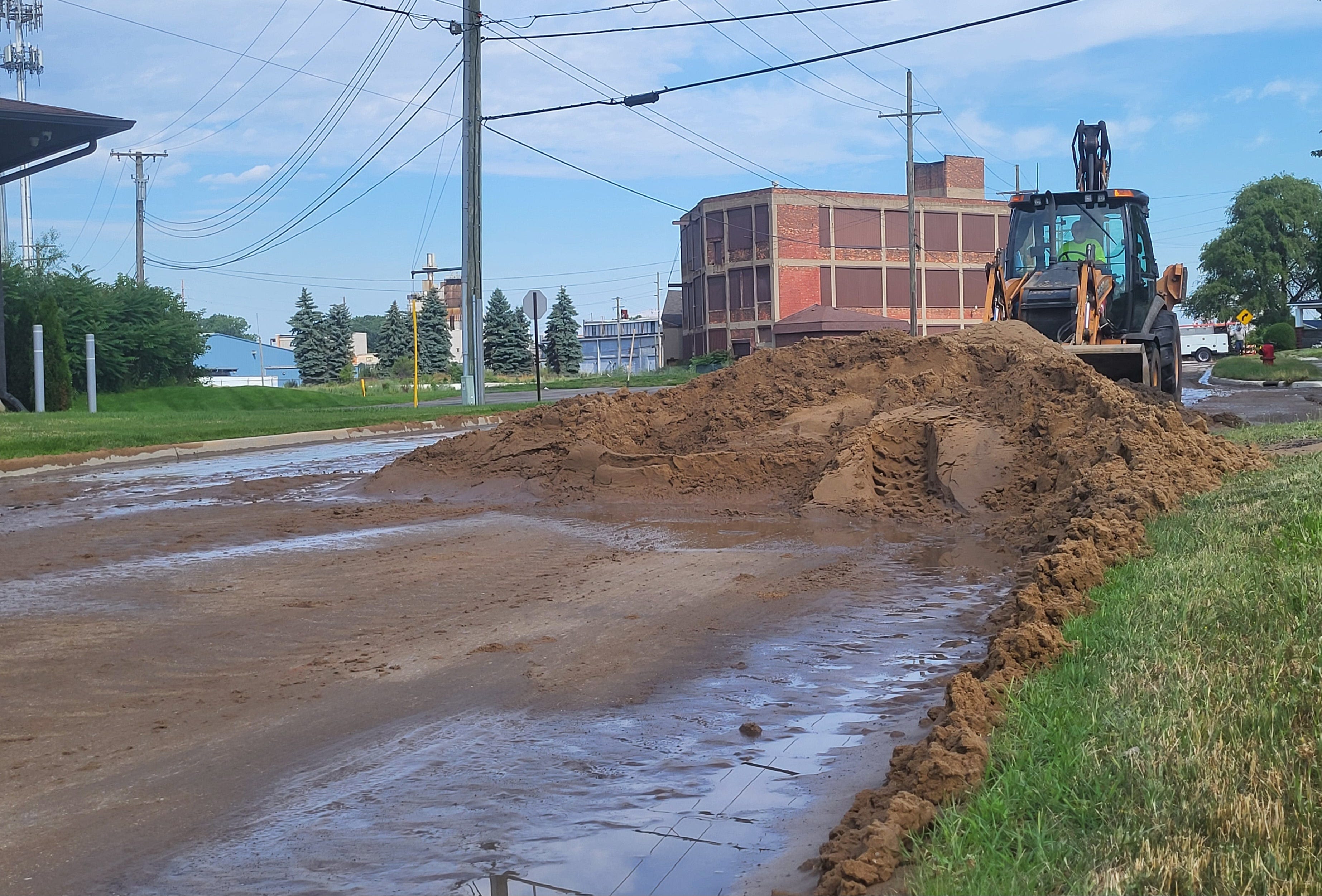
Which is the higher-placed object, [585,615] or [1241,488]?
[1241,488]

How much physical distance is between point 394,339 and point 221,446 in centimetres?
7101

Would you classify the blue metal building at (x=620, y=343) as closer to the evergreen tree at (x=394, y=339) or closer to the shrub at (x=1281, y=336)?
the evergreen tree at (x=394, y=339)

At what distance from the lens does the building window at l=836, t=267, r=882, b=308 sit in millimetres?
80125

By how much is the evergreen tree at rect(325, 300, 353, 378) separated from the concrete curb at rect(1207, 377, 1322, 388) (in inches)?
2353

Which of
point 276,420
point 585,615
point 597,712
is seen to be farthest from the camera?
point 276,420

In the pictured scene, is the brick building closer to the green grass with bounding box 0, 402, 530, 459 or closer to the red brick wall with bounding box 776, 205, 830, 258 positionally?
the red brick wall with bounding box 776, 205, 830, 258

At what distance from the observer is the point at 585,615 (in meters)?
7.88

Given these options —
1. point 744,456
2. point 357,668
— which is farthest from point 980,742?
point 744,456

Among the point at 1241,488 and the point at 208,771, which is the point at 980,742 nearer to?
the point at 208,771

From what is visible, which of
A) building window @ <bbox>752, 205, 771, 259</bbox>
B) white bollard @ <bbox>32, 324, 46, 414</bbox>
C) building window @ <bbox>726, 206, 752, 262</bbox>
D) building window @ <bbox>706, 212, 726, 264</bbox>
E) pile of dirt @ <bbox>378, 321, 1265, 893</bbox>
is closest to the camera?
pile of dirt @ <bbox>378, 321, 1265, 893</bbox>

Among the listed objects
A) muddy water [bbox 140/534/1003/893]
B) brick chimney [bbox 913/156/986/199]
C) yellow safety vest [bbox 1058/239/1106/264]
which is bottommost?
muddy water [bbox 140/534/1003/893]

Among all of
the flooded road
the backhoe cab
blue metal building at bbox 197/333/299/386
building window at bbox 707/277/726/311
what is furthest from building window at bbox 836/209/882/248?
the flooded road

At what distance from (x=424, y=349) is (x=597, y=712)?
284 ft

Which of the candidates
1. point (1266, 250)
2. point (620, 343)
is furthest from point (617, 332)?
point (1266, 250)
